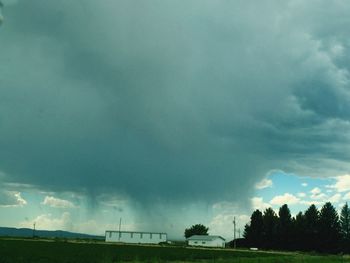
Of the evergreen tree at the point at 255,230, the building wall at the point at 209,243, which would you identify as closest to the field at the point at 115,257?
the evergreen tree at the point at 255,230

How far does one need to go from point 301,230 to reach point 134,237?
266 feet

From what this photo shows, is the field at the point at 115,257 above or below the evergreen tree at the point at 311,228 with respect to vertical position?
below

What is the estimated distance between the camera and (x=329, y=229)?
134000mm

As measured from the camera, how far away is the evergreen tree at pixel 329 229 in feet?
425

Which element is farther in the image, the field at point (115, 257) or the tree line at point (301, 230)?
the tree line at point (301, 230)

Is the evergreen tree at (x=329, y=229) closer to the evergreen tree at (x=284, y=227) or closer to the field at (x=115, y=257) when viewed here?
the evergreen tree at (x=284, y=227)

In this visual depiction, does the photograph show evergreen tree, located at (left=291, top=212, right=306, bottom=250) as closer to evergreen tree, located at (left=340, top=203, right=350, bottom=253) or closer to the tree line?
the tree line

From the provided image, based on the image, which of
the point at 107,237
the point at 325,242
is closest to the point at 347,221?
the point at 325,242

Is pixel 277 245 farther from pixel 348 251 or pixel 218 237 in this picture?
pixel 218 237

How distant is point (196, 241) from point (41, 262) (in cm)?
14528

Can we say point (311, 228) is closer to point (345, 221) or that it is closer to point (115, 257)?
point (345, 221)

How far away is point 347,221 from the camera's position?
159500mm

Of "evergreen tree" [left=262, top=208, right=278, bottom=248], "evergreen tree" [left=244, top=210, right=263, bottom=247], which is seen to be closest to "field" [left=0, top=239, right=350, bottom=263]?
"evergreen tree" [left=262, top=208, right=278, bottom=248]

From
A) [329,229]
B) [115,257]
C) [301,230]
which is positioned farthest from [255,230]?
[115,257]
